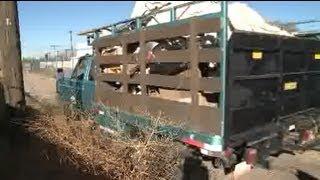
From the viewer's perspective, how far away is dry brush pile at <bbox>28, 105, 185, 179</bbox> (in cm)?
531

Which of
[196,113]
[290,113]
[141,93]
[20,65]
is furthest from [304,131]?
[20,65]

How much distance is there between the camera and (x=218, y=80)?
191 inches

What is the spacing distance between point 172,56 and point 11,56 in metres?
2.66

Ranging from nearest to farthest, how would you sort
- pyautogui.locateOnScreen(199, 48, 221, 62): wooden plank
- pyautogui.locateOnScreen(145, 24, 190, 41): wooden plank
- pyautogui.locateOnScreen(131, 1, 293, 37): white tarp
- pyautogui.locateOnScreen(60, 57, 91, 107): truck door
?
pyautogui.locateOnScreen(199, 48, 221, 62): wooden plank, pyautogui.locateOnScreen(145, 24, 190, 41): wooden plank, pyautogui.locateOnScreen(131, 1, 293, 37): white tarp, pyautogui.locateOnScreen(60, 57, 91, 107): truck door

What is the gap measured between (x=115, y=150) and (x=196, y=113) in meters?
1.17

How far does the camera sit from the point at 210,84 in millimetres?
4922

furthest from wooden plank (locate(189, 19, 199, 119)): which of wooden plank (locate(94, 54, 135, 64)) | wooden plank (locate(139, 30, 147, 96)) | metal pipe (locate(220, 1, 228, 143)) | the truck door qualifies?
the truck door

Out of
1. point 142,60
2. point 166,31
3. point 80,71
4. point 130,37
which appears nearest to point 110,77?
point 130,37

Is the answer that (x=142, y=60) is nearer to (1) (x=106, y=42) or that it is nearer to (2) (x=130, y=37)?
(2) (x=130, y=37)

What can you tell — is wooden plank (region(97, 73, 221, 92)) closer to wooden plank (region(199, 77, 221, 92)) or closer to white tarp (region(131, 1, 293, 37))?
wooden plank (region(199, 77, 221, 92))

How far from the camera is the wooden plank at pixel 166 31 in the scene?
5.29 metres

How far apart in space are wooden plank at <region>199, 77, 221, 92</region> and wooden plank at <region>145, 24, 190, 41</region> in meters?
0.66

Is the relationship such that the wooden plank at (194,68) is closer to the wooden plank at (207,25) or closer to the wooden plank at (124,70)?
the wooden plank at (207,25)

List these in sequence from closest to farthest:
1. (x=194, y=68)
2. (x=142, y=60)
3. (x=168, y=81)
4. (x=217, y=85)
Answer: (x=217, y=85), (x=194, y=68), (x=168, y=81), (x=142, y=60)
